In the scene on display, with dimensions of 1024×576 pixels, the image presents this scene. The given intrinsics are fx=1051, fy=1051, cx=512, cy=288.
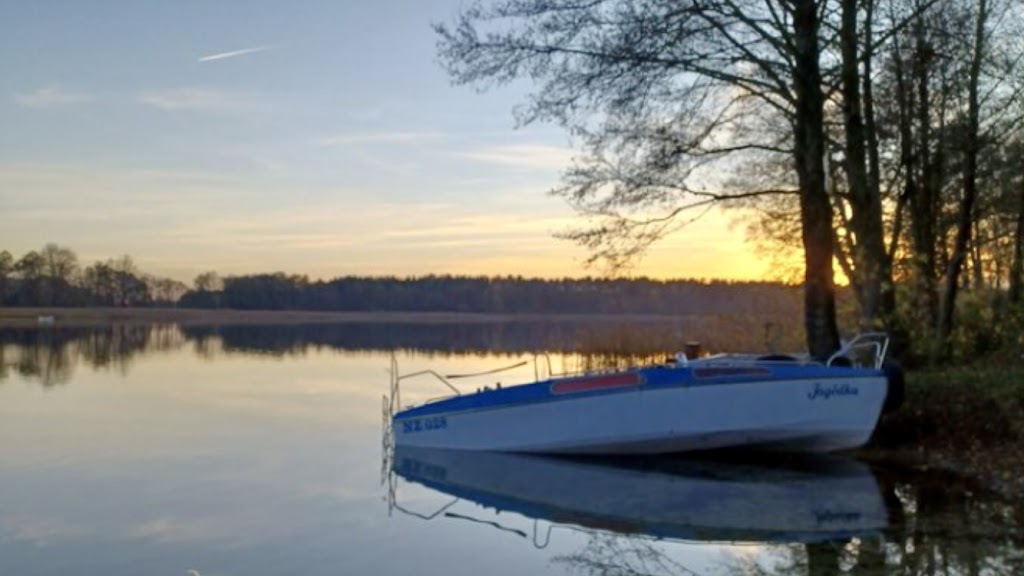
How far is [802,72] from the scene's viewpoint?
13.4m

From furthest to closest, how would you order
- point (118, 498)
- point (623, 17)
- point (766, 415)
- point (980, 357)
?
point (980, 357), point (623, 17), point (766, 415), point (118, 498)

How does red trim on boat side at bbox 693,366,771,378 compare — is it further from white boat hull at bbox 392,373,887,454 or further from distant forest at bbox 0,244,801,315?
distant forest at bbox 0,244,801,315

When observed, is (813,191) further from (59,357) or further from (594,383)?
(59,357)

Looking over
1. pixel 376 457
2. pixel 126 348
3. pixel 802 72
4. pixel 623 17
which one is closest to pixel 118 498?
pixel 376 457

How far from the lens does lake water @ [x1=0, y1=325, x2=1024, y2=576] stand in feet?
25.1

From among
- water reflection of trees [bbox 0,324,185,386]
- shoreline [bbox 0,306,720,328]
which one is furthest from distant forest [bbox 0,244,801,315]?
water reflection of trees [bbox 0,324,185,386]

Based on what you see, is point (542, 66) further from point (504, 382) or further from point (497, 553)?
point (504, 382)

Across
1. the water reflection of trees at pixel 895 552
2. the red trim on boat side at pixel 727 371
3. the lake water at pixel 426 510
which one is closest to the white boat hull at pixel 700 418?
the red trim on boat side at pixel 727 371

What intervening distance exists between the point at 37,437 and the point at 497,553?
28.6 ft

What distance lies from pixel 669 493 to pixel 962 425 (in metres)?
4.07

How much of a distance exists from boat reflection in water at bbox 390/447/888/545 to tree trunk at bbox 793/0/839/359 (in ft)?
7.10

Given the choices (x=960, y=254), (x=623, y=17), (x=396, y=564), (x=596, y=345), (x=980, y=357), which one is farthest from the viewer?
(x=596, y=345)

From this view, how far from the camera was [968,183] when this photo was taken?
54.3 ft

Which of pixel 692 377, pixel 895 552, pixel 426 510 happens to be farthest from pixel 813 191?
pixel 895 552
